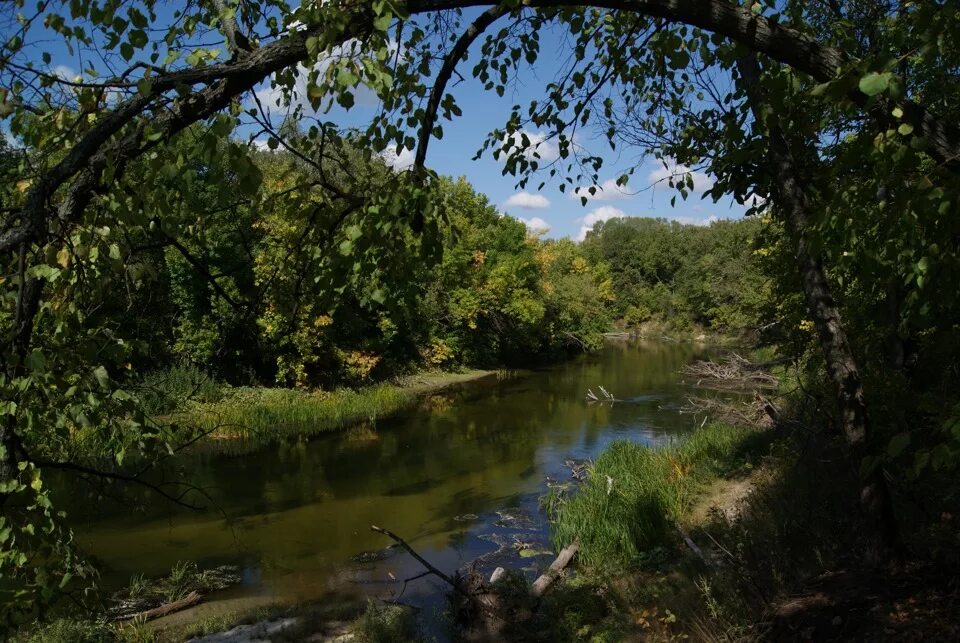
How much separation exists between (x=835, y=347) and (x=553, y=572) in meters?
4.71

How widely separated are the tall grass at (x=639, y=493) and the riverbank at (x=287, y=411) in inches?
326

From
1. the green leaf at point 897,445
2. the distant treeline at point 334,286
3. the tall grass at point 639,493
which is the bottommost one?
the tall grass at point 639,493

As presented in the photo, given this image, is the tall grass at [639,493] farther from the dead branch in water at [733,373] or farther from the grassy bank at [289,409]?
Answer: the grassy bank at [289,409]

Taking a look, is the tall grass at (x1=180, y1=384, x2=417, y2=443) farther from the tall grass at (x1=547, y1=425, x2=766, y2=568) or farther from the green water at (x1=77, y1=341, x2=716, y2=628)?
the tall grass at (x1=547, y1=425, x2=766, y2=568)

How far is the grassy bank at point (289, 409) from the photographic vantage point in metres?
17.3

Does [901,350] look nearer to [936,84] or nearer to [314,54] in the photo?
[936,84]

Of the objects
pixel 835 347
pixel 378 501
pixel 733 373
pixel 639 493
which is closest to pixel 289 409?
pixel 378 501

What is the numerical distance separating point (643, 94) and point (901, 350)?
3.45 meters

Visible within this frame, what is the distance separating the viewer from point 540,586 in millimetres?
7582

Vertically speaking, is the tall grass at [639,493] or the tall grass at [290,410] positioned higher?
the tall grass at [290,410]

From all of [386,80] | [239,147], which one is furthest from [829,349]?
[239,147]

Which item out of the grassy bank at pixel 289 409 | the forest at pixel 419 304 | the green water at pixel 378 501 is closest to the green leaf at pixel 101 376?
the forest at pixel 419 304

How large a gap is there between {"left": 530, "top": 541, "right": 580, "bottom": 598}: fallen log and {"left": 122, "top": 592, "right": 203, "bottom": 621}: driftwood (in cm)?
416

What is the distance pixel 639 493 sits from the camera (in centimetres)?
973
